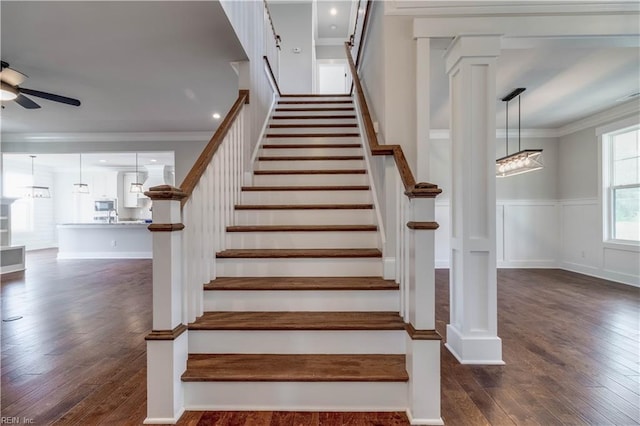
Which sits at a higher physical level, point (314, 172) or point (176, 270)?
point (314, 172)

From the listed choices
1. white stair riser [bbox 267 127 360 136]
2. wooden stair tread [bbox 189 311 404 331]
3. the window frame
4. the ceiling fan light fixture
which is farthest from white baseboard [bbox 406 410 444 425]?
the window frame

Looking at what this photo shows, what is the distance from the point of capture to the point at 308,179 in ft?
10.3

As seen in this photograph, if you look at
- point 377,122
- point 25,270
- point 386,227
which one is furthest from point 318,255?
point 25,270

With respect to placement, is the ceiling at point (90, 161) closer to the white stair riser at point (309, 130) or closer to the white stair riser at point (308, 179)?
the white stair riser at point (309, 130)

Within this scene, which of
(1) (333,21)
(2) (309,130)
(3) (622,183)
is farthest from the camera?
(1) (333,21)

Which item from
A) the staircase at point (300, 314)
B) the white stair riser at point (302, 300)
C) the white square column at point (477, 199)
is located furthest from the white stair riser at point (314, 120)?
the white stair riser at point (302, 300)

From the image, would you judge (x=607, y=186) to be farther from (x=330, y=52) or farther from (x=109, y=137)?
(x=109, y=137)

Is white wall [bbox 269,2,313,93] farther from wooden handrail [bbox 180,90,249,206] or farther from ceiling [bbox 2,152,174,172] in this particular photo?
wooden handrail [bbox 180,90,249,206]

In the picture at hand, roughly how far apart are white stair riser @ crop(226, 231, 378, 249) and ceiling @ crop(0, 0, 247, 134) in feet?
5.55

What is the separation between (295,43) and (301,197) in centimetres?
560

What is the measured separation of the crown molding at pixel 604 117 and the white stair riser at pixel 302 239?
4.76 metres

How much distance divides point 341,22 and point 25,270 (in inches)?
334

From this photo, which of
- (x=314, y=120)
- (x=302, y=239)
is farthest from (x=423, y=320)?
(x=314, y=120)

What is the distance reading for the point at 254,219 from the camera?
2.68 metres
